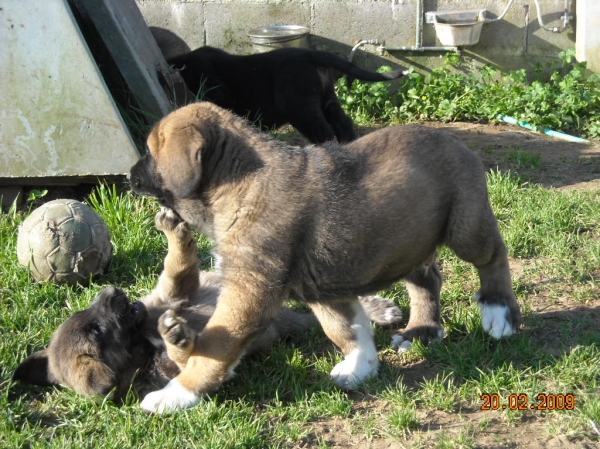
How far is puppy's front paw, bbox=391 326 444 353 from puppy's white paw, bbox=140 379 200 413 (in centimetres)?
128

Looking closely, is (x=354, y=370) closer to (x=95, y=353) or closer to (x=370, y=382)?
(x=370, y=382)

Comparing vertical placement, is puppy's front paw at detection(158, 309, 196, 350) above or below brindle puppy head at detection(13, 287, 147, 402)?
above

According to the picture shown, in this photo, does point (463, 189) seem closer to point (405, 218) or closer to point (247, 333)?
point (405, 218)

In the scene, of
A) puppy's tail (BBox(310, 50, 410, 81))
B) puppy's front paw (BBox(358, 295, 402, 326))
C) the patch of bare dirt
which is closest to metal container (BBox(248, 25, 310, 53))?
puppy's tail (BBox(310, 50, 410, 81))

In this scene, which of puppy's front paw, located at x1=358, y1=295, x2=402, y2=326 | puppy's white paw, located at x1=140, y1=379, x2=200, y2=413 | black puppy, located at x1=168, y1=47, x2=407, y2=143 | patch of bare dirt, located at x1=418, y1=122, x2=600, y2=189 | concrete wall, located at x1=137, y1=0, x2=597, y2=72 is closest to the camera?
puppy's white paw, located at x1=140, y1=379, x2=200, y2=413

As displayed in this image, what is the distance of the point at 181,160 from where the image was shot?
3.78 meters

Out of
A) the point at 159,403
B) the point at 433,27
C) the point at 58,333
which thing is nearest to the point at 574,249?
the point at 159,403

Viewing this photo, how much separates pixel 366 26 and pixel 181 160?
Result: 6.60m

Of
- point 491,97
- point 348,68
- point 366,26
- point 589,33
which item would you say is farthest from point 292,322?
point 589,33

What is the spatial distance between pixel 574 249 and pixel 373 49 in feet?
16.6

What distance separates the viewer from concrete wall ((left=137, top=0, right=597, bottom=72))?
31.7ft

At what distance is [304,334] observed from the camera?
4789mm
